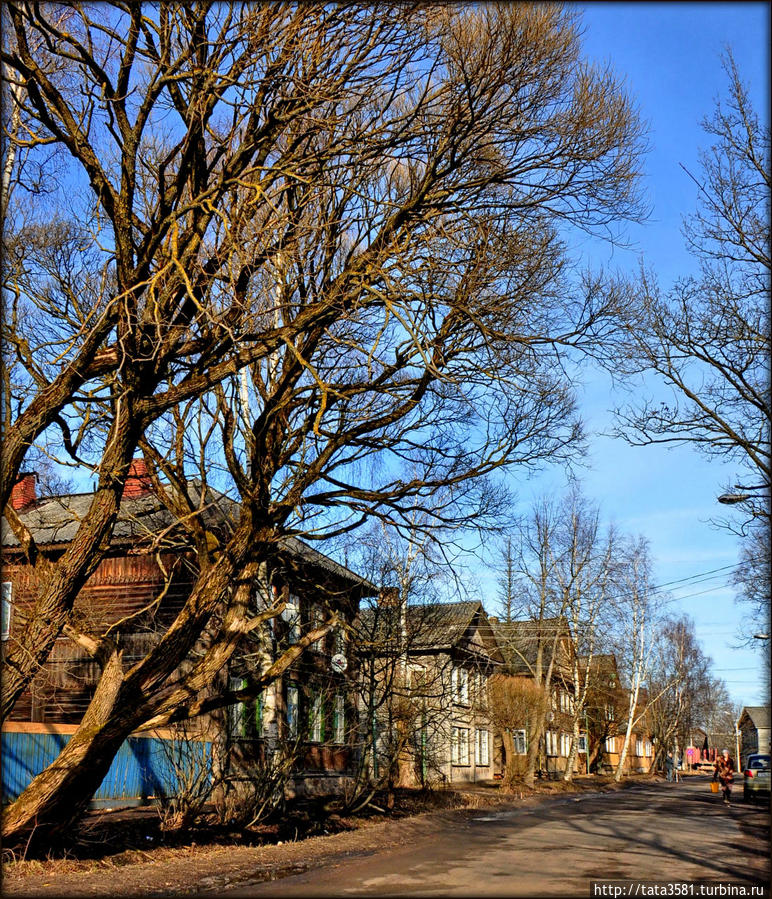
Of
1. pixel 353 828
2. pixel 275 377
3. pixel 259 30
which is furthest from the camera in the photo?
pixel 353 828

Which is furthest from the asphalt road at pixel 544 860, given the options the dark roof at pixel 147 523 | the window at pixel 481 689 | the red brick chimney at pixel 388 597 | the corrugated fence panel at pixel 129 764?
the window at pixel 481 689

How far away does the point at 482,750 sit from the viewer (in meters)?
48.0

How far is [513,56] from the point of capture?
36.9ft

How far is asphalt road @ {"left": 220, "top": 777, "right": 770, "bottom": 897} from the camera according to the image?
1062 centimetres

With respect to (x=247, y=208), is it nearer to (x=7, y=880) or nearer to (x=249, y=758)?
→ (x=7, y=880)

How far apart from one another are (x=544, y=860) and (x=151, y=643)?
43.1 ft

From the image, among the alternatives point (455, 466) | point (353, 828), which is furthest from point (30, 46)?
point (353, 828)

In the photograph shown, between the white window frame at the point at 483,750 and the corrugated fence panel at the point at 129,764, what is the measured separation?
2805 cm

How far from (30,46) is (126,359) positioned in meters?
3.96

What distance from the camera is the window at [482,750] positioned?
46.6 metres

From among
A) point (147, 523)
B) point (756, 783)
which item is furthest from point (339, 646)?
point (756, 783)

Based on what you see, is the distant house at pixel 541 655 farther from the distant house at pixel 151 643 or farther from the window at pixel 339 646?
the window at pixel 339 646

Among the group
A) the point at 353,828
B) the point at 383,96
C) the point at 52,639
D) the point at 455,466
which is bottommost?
the point at 353,828

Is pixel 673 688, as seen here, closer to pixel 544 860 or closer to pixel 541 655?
pixel 541 655
